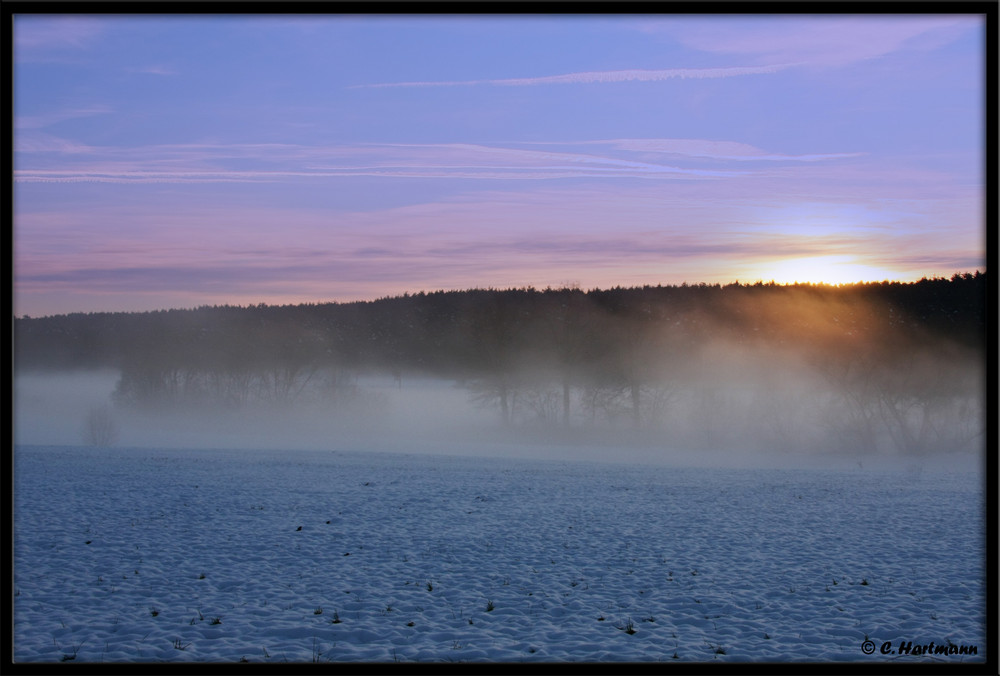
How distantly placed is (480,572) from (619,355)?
5523cm

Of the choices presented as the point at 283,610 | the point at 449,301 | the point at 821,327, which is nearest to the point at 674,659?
the point at 283,610

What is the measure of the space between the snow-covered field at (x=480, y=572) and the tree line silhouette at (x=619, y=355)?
30443 millimetres

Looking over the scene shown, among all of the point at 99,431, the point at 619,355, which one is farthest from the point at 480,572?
the point at 619,355

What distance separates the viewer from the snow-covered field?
32.0 ft

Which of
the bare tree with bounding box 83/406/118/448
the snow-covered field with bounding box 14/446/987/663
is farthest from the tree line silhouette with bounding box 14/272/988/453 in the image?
the snow-covered field with bounding box 14/446/987/663

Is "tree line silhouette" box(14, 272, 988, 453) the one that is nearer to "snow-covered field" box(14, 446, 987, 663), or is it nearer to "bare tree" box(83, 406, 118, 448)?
"bare tree" box(83, 406, 118, 448)

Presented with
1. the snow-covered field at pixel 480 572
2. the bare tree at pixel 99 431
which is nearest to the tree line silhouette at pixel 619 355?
the bare tree at pixel 99 431

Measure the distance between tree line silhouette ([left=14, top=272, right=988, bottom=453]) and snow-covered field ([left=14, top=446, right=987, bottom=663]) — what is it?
30443 millimetres

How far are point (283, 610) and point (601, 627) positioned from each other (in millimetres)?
4931

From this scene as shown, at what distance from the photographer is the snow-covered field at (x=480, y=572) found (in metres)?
9.76

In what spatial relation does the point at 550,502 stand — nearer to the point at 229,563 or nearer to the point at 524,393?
the point at 229,563

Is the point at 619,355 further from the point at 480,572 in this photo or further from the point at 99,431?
the point at 480,572

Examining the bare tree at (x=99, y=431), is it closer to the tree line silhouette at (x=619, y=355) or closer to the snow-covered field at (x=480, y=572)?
the tree line silhouette at (x=619, y=355)

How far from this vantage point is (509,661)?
9.18m
